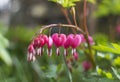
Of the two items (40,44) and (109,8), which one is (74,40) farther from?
(109,8)

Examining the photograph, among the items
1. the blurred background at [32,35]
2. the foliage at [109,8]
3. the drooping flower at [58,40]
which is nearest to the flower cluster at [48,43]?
the drooping flower at [58,40]

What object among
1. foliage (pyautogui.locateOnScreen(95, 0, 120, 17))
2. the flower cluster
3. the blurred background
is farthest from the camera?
foliage (pyautogui.locateOnScreen(95, 0, 120, 17))

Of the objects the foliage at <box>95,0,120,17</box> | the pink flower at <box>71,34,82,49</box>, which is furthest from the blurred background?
the pink flower at <box>71,34,82,49</box>

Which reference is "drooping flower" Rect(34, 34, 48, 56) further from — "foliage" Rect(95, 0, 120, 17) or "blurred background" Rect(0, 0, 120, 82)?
"foliage" Rect(95, 0, 120, 17)

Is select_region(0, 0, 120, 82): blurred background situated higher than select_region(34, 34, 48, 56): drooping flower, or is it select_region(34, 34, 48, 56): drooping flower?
select_region(34, 34, 48, 56): drooping flower

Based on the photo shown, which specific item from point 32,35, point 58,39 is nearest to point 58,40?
point 58,39

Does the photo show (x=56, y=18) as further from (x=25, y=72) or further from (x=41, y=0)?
(x=25, y=72)

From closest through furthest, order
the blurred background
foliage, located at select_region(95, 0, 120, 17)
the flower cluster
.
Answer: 1. the flower cluster
2. the blurred background
3. foliage, located at select_region(95, 0, 120, 17)

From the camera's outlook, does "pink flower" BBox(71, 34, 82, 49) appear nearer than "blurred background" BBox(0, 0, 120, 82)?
Yes
